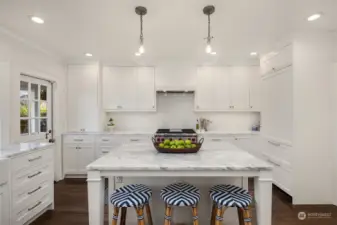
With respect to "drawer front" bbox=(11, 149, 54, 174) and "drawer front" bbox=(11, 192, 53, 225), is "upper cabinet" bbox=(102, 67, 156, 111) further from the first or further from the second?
"drawer front" bbox=(11, 192, 53, 225)

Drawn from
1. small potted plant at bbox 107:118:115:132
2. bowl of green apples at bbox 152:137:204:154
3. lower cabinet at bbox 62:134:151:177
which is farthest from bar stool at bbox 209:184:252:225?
small potted plant at bbox 107:118:115:132

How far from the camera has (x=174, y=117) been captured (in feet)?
16.7

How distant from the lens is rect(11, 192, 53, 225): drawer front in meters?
2.29

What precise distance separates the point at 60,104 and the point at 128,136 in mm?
1532

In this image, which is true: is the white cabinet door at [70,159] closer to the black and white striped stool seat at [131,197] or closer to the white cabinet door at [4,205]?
the white cabinet door at [4,205]

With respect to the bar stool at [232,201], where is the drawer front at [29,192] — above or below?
below

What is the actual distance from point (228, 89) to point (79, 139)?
11.1 feet

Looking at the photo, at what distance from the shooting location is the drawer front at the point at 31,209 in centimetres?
229

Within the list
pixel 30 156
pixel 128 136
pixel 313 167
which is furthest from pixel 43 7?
pixel 313 167

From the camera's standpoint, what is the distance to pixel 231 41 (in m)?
3.40

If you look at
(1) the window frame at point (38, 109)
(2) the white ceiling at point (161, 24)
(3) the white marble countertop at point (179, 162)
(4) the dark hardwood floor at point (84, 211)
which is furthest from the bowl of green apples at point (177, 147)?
(1) the window frame at point (38, 109)

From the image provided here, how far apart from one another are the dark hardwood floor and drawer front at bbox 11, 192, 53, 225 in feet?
0.56

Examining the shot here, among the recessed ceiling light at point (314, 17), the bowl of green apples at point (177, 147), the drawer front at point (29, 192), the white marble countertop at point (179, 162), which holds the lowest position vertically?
the drawer front at point (29, 192)

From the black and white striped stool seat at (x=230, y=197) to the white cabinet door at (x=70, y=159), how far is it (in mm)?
3429
